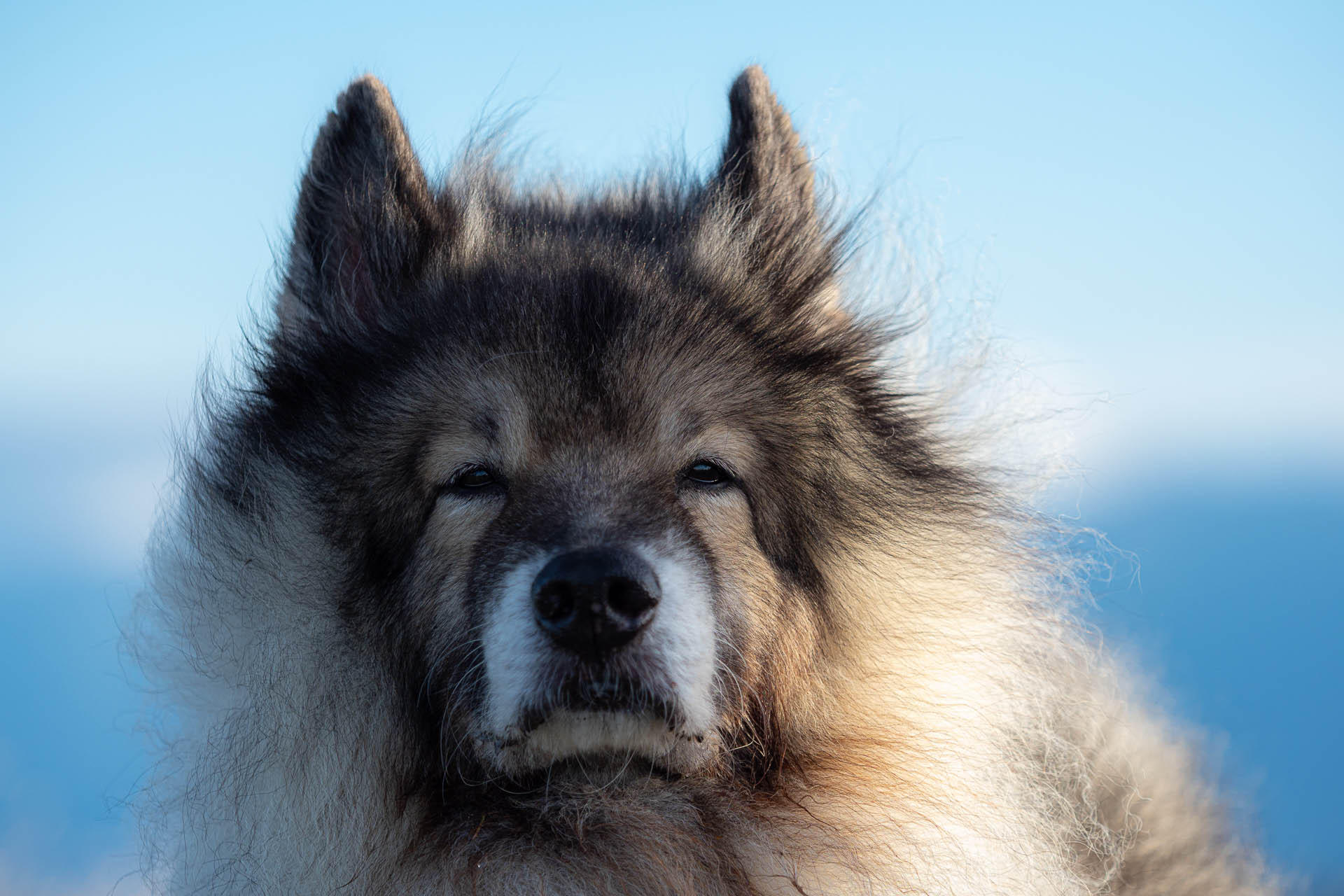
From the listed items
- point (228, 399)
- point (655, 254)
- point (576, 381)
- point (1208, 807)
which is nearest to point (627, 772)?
point (576, 381)

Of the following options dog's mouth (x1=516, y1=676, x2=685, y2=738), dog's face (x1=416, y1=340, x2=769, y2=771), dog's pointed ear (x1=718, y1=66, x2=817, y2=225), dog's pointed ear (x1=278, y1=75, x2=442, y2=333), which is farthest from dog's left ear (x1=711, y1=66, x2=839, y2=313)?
dog's mouth (x1=516, y1=676, x2=685, y2=738)

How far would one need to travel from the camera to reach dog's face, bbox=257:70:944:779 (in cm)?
203

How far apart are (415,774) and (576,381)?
0.98m

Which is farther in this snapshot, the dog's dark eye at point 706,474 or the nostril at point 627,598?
the dog's dark eye at point 706,474

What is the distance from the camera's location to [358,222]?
2676mm

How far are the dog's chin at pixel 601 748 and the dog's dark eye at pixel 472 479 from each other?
54 centimetres

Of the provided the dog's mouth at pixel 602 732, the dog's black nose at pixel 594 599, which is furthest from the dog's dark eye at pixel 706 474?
the dog's mouth at pixel 602 732

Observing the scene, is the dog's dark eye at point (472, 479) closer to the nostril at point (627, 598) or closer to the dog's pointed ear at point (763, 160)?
the nostril at point (627, 598)

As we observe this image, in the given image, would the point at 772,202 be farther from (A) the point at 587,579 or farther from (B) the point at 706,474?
(A) the point at 587,579

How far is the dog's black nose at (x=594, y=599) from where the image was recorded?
193cm

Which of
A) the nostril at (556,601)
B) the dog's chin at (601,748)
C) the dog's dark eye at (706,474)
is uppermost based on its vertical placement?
the dog's dark eye at (706,474)

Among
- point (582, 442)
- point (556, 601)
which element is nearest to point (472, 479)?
point (582, 442)

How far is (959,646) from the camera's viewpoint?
2695 millimetres

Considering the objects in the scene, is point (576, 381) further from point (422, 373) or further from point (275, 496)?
point (275, 496)
